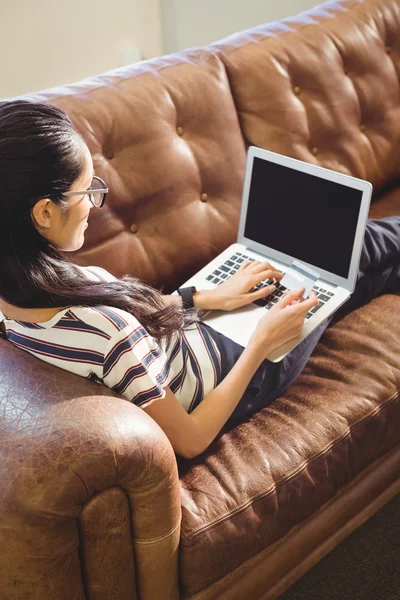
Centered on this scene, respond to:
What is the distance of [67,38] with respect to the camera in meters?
2.79

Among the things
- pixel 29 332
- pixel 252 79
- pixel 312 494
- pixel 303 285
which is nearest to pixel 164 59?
pixel 252 79

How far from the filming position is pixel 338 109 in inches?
76.5

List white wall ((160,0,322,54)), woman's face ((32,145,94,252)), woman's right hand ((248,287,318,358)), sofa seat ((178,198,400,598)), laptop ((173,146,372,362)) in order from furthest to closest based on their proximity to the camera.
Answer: white wall ((160,0,322,54)), laptop ((173,146,372,362)), woman's right hand ((248,287,318,358)), sofa seat ((178,198,400,598)), woman's face ((32,145,94,252))

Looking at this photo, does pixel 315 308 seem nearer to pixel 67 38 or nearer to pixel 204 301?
pixel 204 301

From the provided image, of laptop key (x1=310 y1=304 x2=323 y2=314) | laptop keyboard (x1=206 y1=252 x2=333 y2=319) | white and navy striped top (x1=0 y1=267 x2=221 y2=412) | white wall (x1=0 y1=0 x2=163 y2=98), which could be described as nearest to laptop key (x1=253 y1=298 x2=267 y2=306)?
laptop keyboard (x1=206 y1=252 x2=333 y2=319)

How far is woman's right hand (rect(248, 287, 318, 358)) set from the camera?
1336 millimetres

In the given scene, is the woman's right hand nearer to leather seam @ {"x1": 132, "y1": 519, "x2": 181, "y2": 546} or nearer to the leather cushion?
the leather cushion

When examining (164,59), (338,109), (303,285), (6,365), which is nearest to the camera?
(6,365)

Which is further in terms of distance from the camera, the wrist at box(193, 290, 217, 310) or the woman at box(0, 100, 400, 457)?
the wrist at box(193, 290, 217, 310)

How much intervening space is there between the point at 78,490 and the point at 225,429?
45 cm

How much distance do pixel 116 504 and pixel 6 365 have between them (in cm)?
28

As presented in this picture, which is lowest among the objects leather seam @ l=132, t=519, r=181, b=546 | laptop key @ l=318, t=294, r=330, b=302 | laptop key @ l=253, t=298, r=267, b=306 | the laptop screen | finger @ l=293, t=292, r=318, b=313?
leather seam @ l=132, t=519, r=181, b=546

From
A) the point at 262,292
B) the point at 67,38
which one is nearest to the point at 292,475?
the point at 262,292

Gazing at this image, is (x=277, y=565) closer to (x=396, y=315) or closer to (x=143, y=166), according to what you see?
(x=396, y=315)
